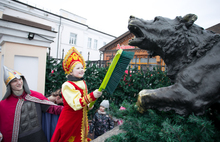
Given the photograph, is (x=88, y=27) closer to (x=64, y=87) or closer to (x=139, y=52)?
(x=139, y=52)

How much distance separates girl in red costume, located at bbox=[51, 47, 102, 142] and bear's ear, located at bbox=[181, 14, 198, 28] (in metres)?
1.55

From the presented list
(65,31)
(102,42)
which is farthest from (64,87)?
(102,42)

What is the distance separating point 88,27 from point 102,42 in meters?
4.14

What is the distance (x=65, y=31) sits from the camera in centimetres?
1778

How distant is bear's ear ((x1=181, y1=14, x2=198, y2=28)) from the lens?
4.73 feet

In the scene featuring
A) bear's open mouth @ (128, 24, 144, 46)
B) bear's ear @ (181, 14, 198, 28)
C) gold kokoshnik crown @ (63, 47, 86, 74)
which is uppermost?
bear's ear @ (181, 14, 198, 28)

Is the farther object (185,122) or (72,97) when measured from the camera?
(72,97)

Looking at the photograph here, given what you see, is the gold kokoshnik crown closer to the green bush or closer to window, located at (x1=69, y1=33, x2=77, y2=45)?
the green bush

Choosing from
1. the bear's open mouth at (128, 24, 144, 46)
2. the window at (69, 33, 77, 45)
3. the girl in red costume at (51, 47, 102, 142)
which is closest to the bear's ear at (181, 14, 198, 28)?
the bear's open mouth at (128, 24, 144, 46)

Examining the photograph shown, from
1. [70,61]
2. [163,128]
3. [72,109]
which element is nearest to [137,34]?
[163,128]

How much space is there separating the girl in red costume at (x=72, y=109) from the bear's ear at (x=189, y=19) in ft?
5.10

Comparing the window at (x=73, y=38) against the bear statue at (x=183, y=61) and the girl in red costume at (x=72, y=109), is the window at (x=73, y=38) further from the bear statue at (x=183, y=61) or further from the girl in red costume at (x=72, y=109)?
the bear statue at (x=183, y=61)

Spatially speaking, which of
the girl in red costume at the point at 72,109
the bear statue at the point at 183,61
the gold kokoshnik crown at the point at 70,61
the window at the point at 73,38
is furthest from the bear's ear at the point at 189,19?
the window at the point at 73,38

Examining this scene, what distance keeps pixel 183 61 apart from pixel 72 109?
170cm
